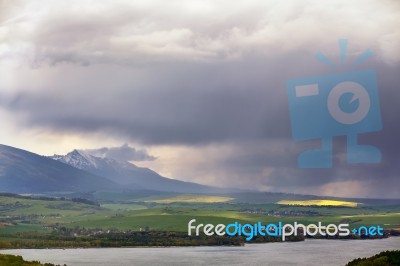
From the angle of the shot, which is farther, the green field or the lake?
the green field

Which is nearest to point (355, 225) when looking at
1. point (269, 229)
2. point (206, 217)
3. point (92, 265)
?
point (269, 229)

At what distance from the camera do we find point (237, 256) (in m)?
77.5

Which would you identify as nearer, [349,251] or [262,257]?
[262,257]

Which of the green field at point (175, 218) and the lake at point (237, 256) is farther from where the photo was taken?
the green field at point (175, 218)

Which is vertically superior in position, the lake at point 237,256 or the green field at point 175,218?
the green field at point 175,218

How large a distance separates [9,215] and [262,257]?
103500 mm

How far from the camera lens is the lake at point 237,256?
7041cm

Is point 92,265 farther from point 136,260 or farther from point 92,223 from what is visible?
point 92,223

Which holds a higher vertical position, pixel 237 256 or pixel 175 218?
pixel 175 218

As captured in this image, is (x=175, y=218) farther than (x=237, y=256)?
Yes

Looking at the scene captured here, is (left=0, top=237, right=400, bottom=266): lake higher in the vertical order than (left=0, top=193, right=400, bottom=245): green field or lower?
lower

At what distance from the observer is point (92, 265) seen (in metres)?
68.6

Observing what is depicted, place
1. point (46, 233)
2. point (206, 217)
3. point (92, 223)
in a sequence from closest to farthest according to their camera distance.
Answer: point (46, 233)
point (206, 217)
point (92, 223)

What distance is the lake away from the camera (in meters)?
70.4
